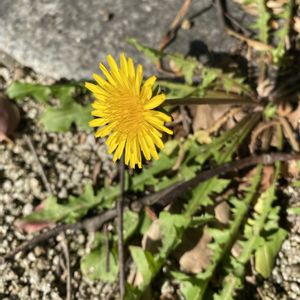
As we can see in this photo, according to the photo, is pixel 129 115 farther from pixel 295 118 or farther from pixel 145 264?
pixel 295 118

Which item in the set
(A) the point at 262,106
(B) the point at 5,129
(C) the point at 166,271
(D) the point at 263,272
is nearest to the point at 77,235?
(C) the point at 166,271

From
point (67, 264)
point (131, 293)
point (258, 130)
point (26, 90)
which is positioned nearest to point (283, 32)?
point (258, 130)

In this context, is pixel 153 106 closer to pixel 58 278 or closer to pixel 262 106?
pixel 262 106

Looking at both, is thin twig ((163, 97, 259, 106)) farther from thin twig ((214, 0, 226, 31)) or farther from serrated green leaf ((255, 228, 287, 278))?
serrated green leaf ((255, 228, 287, 278))

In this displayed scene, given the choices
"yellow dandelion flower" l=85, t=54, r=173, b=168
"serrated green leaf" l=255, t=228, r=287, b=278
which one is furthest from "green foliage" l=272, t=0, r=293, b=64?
"yellow dandelion flower" l=85, t=54, r=173, b=168

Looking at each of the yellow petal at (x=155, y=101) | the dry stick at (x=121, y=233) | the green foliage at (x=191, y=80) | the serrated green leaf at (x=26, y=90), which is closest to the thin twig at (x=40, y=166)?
the serrated green leaf at (x=26, y=90)
